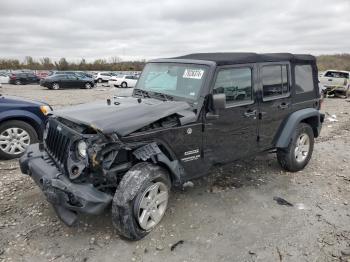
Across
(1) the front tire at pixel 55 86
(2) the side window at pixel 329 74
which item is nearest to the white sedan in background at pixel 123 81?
(1) the front tire at pixel 55 86

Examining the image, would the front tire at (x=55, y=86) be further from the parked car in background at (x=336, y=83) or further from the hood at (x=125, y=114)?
the hood at (x=125, y=114)

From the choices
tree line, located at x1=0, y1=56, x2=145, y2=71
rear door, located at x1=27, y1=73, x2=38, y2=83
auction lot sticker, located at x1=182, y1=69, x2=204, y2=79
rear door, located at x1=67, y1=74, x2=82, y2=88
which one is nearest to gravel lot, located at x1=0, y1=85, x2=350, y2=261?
auction lot sticker, located at x1=182, y1=69, x2=204, y2=79

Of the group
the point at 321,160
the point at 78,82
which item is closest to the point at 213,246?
the point at 321,160

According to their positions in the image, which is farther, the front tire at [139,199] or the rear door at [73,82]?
the rear door at [73,82]

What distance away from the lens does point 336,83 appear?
18734 millimetres

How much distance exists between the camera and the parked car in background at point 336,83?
60.8ft

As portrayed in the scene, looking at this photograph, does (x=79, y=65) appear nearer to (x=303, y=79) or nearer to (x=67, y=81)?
(x=67, y=81)

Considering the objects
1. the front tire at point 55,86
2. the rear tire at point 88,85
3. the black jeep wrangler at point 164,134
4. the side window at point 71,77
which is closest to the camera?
the black jeep wrangler at point 164,134

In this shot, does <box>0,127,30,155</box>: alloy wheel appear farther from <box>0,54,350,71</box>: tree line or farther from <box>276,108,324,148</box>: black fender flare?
<box>0,54,350,71</box>: tree line

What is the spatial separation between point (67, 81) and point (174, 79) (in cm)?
2660

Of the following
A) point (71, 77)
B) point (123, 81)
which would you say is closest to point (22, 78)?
point (71, 77)

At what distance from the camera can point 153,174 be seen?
11.1 feet

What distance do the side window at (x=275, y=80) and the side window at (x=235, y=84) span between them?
35cm

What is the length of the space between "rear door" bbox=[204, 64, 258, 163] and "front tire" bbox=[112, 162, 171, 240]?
89 cm
